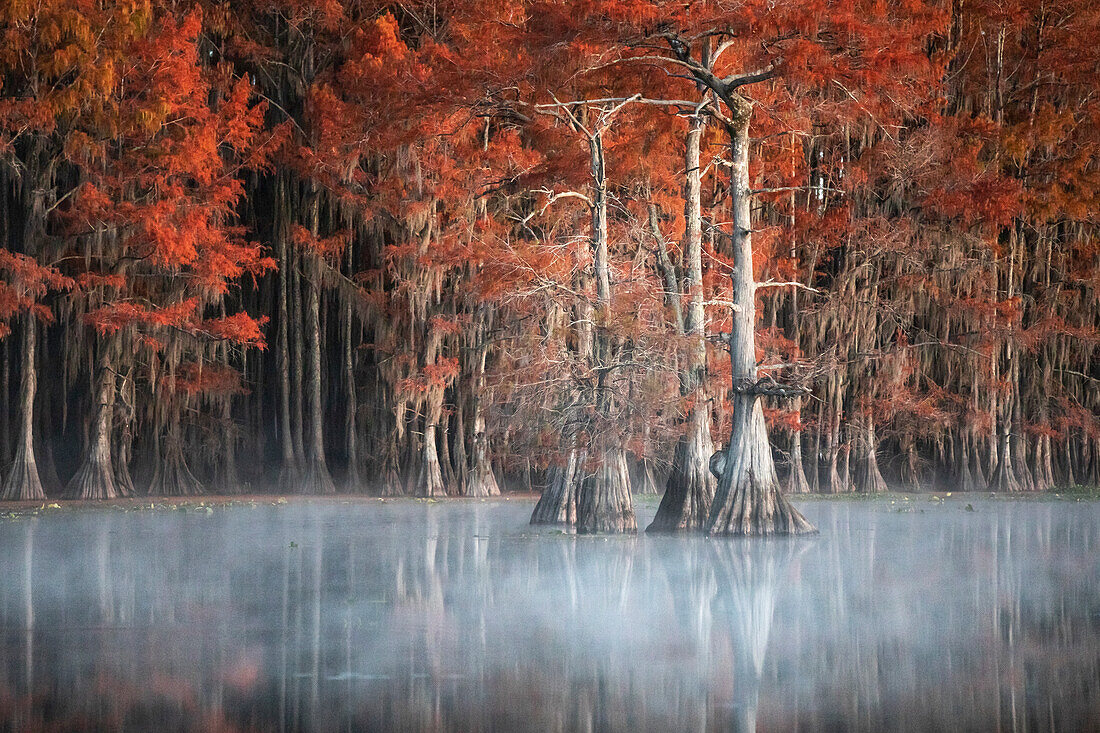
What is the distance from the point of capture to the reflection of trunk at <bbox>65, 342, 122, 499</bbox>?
24.3 metres

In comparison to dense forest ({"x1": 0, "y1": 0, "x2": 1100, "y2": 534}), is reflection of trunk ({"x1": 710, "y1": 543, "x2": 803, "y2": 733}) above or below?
below

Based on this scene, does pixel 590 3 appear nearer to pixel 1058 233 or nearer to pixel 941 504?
pixel 941 504

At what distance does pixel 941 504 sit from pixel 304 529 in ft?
39.6

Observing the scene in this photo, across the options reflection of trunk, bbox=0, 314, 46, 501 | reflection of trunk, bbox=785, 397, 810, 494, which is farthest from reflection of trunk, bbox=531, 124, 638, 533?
reflection of trunk, bbox=785, 397, 810, 494

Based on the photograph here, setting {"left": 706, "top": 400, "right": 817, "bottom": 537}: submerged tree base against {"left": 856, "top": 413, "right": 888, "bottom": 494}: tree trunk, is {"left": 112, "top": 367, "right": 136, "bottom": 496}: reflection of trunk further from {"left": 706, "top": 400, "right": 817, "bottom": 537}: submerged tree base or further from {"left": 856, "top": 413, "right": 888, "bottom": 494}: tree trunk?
{"left": 856, "top": 413, "right": 888, "bottom": 494}: tree trunk

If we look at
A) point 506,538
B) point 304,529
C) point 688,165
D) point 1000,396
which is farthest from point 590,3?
point 1000,396

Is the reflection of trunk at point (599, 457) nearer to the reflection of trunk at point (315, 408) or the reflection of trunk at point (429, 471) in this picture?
the reflection of trunk at point (429, 471)

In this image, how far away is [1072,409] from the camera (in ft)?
94.5

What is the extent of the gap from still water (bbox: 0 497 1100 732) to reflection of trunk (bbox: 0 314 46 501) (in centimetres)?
671

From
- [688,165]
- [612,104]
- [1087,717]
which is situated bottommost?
[1087,717]

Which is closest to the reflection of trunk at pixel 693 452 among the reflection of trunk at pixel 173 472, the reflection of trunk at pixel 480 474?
the reflection of trunk at pixel 480 474

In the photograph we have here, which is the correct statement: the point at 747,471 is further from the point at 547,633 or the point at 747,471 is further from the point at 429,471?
the point at 429,471

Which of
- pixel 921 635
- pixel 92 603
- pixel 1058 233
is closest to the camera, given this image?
pixel 921 635

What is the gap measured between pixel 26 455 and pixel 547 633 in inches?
661
